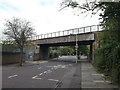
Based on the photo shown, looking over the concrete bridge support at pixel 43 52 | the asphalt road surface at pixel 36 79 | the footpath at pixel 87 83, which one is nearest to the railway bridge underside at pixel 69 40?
the concrete bridge support at pixel 43 52

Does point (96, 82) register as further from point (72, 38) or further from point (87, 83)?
point (72, 38)

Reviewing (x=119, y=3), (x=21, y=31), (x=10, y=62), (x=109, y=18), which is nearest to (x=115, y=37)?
(x=109, y=18)

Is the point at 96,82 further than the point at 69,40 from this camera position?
No

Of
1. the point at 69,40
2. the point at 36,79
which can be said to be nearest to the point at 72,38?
the point at 69,40

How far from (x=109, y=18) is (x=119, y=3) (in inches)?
78.6

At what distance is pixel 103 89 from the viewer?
13125 millimetres

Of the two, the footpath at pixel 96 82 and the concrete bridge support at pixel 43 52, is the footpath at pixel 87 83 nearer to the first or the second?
the footpath at pixel 96 82

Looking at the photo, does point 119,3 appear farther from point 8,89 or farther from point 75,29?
point 75,29

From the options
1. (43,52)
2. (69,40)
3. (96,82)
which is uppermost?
(69,40)

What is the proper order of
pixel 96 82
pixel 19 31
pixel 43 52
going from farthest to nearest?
1. pixel 43 52
2. pixel 19 31
3. pixel 96 82

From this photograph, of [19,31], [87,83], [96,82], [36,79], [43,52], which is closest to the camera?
[87,83]

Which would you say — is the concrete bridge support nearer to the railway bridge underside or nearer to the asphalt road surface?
the railway bridge underside

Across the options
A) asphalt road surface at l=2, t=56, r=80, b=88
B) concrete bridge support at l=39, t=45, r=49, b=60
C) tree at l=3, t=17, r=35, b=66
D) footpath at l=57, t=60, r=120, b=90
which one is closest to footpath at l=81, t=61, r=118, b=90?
footpath at l=57, t=60, r=120, b=90

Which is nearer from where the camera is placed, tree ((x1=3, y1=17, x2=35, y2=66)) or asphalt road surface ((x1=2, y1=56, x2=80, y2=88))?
asphalt road surface ((x1=2, y1=56, x2=80, y2=88))
